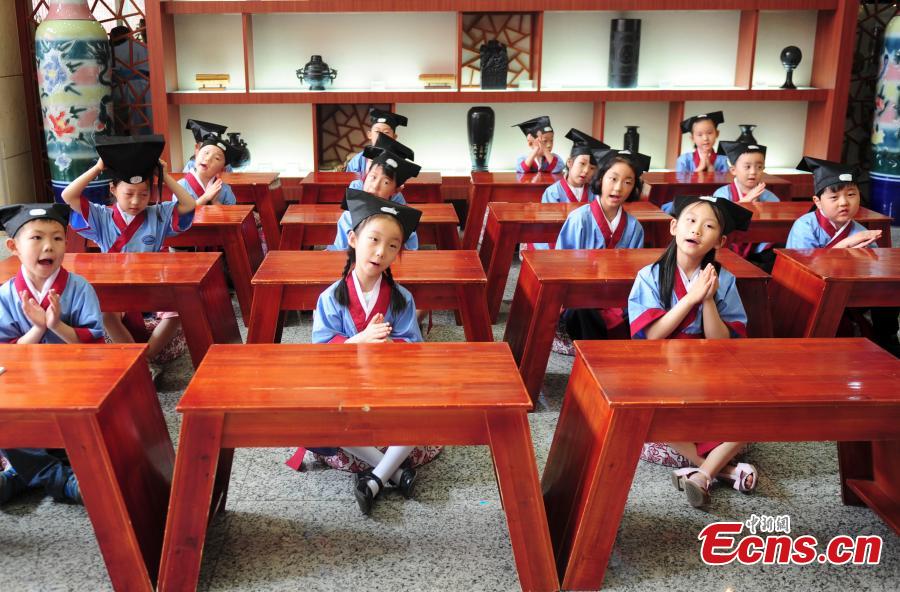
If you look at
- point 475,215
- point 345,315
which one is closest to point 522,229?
point 475,215

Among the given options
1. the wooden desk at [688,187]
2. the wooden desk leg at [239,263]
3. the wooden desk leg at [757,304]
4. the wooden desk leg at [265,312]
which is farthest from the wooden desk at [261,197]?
the wooden desk leg at [757,304]

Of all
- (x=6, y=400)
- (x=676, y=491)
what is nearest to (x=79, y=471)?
(x=6, y=400)

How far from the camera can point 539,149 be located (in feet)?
18.2

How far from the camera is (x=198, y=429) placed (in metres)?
1.85

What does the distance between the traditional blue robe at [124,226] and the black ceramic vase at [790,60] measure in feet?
15.8

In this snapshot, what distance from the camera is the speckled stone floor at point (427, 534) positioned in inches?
82.6

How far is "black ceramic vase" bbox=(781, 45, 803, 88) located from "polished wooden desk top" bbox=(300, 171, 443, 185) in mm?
2878

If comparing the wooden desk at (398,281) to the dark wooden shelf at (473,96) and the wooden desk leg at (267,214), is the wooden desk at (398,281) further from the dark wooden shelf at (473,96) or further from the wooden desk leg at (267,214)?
the dark wooden shelf at (473,96)

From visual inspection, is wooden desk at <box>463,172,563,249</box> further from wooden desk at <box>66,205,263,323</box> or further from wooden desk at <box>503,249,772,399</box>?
wooden desk at <box>503,249,772,399</box>

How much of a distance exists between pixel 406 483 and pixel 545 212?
6.45ft

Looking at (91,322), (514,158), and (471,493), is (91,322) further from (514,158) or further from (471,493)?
(514,158)

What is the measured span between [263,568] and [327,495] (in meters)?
0.41

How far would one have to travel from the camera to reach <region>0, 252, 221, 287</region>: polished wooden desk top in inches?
115

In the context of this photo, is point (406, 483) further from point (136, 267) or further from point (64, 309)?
point (136, 267)
